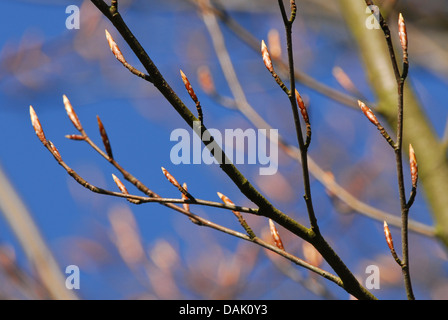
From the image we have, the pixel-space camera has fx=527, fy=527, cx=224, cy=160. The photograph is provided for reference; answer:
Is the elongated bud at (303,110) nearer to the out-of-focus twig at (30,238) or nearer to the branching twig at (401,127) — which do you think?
the branching twig at (401,127)

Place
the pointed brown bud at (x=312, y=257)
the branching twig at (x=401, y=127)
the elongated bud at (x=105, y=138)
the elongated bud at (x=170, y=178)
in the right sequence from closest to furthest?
the branching twig at (x=401, y=127)
the elongated bud at (x=105, y=138)
the elongated bud at (x=170, y=178)
the pointed brown bud at (x=312, y=257)

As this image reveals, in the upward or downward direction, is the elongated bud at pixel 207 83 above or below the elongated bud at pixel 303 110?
above

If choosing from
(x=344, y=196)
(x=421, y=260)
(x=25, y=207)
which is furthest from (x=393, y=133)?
(x=421, y=260)

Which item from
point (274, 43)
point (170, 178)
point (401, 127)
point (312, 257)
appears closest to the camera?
point (401, 127)

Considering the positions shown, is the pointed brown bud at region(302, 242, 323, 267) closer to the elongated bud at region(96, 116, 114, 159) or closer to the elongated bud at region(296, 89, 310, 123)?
the elongated bud at region(296, 89, 310, 123)

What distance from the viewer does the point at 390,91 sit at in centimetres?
306

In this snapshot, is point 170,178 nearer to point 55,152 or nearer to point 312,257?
point 55,152

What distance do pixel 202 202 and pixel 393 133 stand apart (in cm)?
186

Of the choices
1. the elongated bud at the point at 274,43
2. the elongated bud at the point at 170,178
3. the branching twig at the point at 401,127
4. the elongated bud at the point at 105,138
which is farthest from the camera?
the elongated bud at the point at 274,43

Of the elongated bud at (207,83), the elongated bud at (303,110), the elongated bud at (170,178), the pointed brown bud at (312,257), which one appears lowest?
the pointed brown bud at (312,257)

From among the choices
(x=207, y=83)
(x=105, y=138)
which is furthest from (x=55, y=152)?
(x=207, y=83)

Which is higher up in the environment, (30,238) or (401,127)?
(30,238)

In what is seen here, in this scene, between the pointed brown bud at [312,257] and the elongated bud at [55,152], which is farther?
the pointed brown bud at [312,257]

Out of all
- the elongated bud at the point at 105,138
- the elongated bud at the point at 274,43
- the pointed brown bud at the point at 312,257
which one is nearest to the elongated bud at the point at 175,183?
the elongated bud at the point at 105,138
